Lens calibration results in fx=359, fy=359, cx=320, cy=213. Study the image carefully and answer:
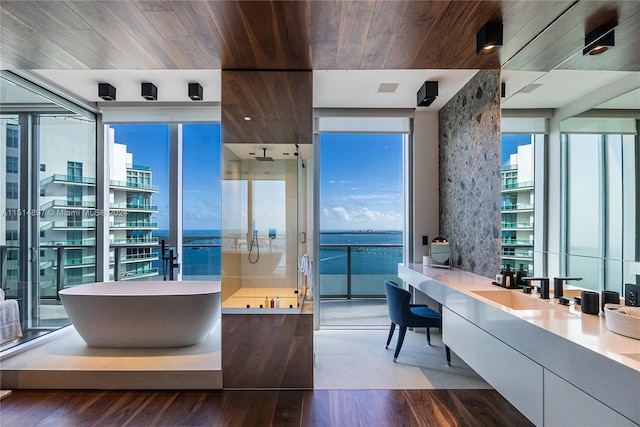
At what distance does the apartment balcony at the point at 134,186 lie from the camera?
4.61 m

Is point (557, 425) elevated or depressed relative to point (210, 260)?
depressed

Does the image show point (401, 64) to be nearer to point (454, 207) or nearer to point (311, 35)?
point (311, 35)

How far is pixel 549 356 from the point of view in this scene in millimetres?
1635

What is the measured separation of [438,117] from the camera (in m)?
4.52

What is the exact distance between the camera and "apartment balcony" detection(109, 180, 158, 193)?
15.1ft

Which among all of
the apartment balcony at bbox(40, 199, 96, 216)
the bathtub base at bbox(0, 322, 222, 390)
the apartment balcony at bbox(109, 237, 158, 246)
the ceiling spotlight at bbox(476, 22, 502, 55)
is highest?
the ceiling spotlight at bbox(476, 22, 502, 55)

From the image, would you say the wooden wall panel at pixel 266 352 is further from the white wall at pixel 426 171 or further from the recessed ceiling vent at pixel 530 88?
the recessed ceiling vent at pixel 530 88

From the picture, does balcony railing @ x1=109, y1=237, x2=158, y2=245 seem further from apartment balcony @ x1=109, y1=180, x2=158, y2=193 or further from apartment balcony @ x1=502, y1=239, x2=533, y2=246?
apartment balcony @ x1=502, y1=239, x2=533, y2=246

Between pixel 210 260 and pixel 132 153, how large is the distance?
1.71 m

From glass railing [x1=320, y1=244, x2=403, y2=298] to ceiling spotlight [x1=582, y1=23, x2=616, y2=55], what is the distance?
3.07m

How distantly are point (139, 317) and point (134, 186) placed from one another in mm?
2023

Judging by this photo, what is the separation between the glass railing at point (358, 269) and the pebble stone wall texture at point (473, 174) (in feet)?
3.16

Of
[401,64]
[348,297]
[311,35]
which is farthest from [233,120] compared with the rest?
[348,297]

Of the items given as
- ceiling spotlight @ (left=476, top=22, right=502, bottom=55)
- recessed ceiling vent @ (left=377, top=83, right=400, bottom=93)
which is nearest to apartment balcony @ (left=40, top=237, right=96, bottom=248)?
recessed ceiling vent @ (left=377, top=83, right=400, bottom=93)
